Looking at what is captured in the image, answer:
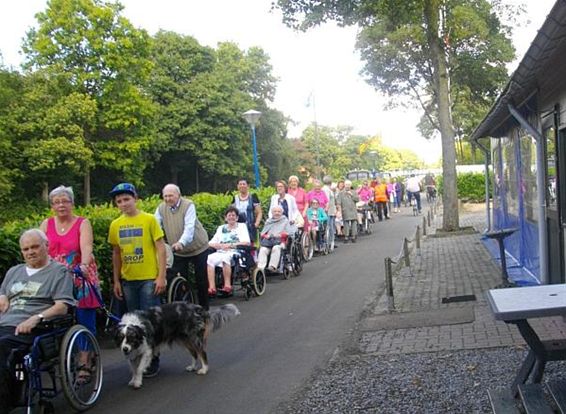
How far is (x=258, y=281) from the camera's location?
11.6 meters

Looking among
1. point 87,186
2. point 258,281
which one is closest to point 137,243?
point 258,281

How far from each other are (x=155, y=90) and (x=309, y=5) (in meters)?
38.4

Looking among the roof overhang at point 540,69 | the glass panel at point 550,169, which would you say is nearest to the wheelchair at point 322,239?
the roof overhang at point 540,69

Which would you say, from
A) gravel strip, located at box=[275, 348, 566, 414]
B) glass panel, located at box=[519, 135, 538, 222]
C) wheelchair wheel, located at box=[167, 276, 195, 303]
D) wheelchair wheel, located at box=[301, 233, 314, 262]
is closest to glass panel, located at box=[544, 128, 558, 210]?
glass panel, located at box=[519, 135, 538, 222]

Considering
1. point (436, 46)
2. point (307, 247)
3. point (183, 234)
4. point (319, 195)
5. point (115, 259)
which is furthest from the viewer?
point (436, 46)

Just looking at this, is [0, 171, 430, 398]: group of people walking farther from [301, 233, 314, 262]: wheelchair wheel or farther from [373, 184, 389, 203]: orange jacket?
[373, 184, 389, 203]: orange jacket

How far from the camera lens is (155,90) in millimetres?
54594

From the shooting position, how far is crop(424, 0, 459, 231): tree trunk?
19591 millimetres

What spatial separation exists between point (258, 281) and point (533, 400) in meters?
7.65

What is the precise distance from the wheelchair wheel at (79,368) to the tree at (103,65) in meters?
44.2

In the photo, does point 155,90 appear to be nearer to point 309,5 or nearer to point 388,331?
point 309,5

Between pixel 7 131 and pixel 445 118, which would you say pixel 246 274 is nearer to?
pixel 445 118

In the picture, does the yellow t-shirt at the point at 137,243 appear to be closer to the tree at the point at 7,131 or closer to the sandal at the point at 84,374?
the sandal at the point at 84,374

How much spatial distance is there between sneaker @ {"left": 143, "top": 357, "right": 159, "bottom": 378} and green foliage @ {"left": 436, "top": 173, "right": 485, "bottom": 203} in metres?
32.7
